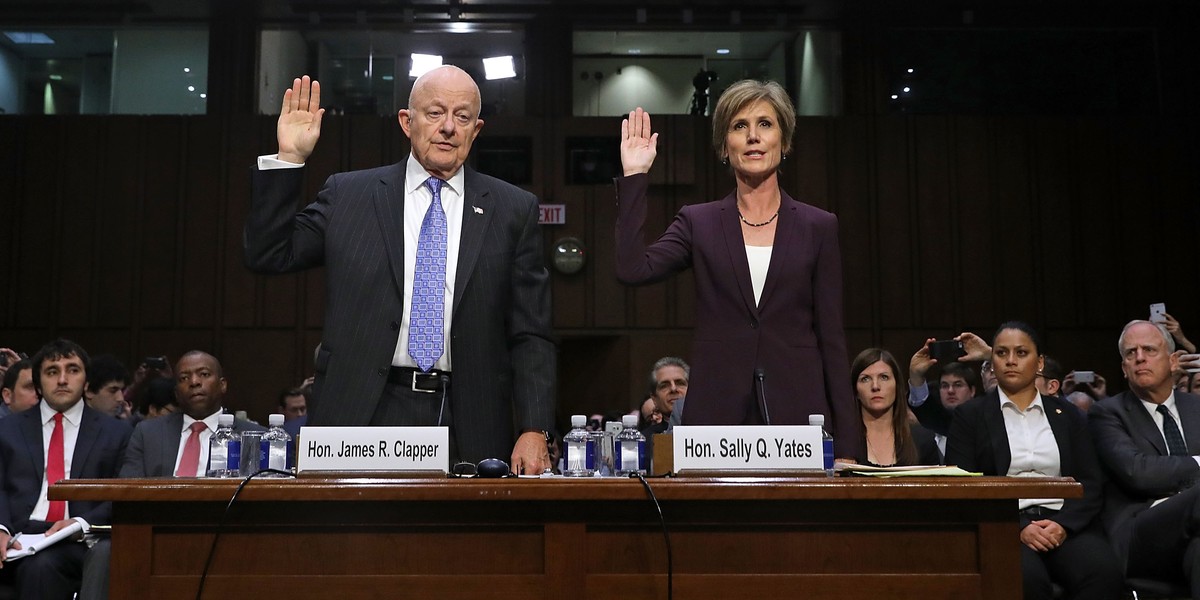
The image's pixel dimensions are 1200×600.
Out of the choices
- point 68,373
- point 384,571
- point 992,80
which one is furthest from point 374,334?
point 992,80

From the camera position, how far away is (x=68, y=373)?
447 centimetres

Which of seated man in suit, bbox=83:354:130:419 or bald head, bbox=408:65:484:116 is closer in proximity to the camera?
bald head, bbox=408:65:484:116

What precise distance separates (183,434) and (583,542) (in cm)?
339

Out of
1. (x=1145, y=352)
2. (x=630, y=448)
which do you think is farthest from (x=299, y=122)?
(x=1145, y=352)

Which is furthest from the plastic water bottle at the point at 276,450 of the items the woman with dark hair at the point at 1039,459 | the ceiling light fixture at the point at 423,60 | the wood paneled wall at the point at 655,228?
the ceiling light fixture at the point at 423,60

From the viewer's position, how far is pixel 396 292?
2.31 m

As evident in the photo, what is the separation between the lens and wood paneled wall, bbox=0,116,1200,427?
30.5 feet

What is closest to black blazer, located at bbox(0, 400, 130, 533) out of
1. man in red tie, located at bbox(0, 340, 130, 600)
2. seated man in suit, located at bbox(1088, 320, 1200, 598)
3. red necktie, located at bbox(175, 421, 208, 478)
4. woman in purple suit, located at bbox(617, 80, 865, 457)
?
man in red tie, located at bbox(0, 340, 130, 600)

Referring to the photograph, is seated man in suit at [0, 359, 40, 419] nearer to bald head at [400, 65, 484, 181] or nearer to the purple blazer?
bald head at [400, 65, 484, 181]

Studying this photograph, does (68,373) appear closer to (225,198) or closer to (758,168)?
(758,168)

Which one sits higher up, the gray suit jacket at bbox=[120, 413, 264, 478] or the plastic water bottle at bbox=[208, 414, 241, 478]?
the plastic water bottle at bbox=[208, 414, 241, 478]

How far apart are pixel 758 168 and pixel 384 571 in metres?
1.22

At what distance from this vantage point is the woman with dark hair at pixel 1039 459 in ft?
11.8

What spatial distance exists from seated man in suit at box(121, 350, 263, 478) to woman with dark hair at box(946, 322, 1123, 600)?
2.92m
